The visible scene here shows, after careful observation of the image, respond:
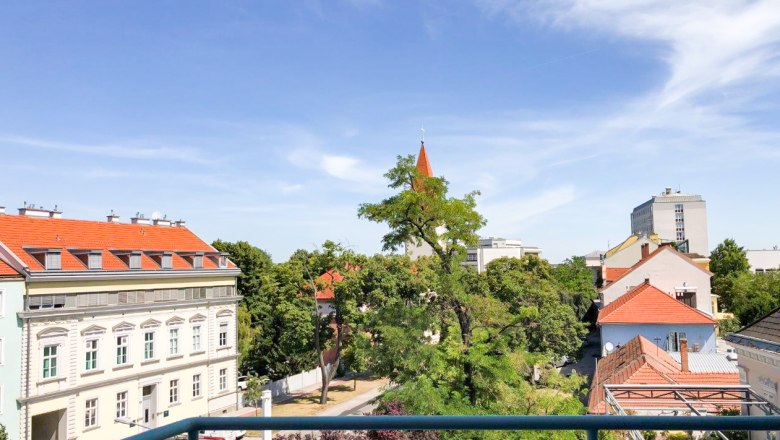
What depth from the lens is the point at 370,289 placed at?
3547cm

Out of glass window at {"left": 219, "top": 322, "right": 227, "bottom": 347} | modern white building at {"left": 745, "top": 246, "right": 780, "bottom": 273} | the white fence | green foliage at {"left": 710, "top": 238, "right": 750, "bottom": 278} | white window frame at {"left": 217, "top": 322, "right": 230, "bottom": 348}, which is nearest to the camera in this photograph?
white window frame at {"left": 217, "top": 322, "right": 230, "bottom": 348}

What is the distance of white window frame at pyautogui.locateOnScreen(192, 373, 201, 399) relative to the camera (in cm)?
3025

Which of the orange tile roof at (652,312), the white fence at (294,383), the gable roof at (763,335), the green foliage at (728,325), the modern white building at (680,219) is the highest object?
the modern white building at (680,219)

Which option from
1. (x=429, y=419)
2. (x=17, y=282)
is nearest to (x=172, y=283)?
(x=17, y=282)

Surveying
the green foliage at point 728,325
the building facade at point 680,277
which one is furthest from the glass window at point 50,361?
the green foliage at point 728,325

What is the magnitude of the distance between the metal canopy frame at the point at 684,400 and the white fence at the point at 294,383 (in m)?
24.3

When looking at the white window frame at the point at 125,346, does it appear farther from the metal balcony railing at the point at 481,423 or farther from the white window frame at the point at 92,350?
the metal balcony railing at the point at 481,423

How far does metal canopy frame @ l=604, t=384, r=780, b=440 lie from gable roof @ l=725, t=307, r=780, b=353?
3.46 ft

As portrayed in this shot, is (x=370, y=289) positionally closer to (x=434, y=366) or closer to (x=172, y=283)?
(x=172, y=283)

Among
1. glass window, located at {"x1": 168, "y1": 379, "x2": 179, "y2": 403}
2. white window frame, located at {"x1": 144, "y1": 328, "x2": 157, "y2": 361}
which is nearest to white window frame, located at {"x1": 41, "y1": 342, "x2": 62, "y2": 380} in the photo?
white window frame, located at {"x1": 144, "y1": 328, "x2": 157, "y2": 361}

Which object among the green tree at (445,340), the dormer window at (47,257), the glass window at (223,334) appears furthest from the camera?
the glass window at (223,334)

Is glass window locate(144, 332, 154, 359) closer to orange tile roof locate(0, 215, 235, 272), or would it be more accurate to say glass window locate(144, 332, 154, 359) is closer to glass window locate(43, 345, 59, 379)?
orange tile roof locate(0, 215, 235, 272)

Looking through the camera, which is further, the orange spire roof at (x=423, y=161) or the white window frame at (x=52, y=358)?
the orange spire roof at (x=423, y=161)

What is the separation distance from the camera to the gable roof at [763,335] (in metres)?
11.9
